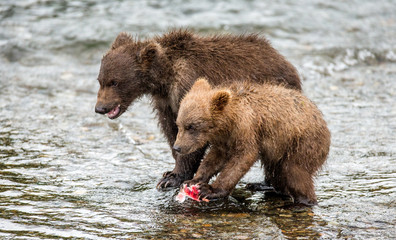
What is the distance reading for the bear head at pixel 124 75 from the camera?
8.55 m

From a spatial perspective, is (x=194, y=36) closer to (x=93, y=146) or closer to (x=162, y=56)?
(x=162, y=56)

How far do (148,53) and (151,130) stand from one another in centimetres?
312

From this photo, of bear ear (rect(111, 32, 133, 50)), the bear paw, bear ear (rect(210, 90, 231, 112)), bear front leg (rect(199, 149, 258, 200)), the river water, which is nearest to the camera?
the river water

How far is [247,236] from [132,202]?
1.74 m

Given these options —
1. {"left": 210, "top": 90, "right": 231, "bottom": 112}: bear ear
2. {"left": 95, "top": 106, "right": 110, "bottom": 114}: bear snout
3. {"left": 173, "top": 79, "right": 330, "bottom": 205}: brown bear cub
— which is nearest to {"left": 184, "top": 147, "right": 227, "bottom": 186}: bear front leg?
{"left": 173, "top": 79, "right": 330, "bottom": 205}: brown bear cub

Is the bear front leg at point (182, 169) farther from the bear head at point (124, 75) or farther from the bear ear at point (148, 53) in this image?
the bear ear at point (148, 53)

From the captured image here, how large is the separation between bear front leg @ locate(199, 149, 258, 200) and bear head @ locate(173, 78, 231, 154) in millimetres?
440

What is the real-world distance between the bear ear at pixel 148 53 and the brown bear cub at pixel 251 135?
1005 millimetres

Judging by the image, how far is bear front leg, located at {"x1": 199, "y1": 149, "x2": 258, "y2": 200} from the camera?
23.7 feet

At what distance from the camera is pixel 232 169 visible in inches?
286

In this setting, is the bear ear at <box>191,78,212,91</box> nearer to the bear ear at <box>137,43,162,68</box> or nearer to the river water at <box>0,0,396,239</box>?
the bear ear at <box>137,43,162,68</box>

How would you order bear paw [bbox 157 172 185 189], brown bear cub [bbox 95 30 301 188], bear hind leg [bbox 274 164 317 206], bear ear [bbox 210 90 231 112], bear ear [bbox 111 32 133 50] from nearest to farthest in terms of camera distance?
bear ear [bbox 210 90 231 112]
bear hind leg [bbox 274 164 317 206]
bear paw [bbox 157 172 185 189]
brown bear cub [bbox 95 30 301 188]
bear ear [bbox 111 32 133 50]

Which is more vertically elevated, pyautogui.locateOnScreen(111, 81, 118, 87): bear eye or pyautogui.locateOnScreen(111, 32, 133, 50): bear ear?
pyautogui.locateOnScreen(111, 32, 133, 50): bear ear

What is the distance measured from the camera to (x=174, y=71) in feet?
28.1
